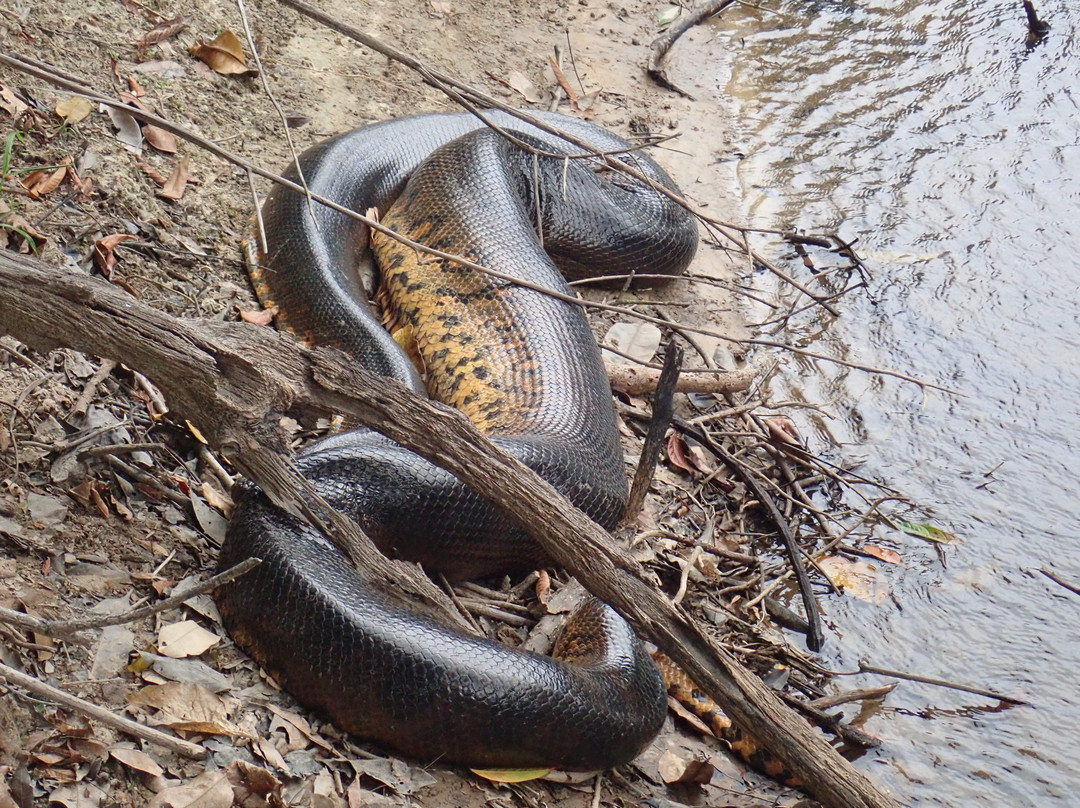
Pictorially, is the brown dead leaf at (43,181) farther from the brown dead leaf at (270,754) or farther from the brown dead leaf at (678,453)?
the brown dead leaf at (678,453)

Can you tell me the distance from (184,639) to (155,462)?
32.0 inches

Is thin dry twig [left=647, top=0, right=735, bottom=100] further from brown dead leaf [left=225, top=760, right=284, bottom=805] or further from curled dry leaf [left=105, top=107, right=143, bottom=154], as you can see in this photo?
brown dead leaf [left=225, top=760, right=284, bottom=805]

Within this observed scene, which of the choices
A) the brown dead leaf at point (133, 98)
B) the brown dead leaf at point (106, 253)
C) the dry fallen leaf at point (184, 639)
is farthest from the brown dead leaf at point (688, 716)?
the brown dead leaf at point (133, 98)

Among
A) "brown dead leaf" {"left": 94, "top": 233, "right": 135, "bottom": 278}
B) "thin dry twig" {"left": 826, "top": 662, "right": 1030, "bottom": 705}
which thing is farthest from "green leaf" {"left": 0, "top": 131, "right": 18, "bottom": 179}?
"thin dry twig" {"left": 826, "top": 662, "right": 1030, "bottom": 705}

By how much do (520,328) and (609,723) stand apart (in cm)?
270

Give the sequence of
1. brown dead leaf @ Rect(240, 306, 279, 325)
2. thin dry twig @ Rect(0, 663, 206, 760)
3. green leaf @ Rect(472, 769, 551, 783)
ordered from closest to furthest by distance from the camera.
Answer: thin dry twig @ Rect(0, 663, 206, 760)
green leaf @ Rect(472, 769, 551, 783)
brown dead leaf @ Rect(240, 306, 279, 325)

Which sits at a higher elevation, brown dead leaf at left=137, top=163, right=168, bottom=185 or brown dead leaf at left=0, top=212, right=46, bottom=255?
brown dead leaf at left=137, top=163, right=168, bottom=185

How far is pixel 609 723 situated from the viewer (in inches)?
138

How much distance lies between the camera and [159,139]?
5.66 m

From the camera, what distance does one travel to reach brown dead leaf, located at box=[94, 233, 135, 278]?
4594 mm

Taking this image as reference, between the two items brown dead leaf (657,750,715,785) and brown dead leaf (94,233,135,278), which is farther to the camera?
brown dead leaf (94,233,135,278)

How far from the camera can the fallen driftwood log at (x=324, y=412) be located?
8.84 ft

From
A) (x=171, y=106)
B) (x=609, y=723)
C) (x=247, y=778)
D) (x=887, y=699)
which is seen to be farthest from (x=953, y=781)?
(x=171, y=106)

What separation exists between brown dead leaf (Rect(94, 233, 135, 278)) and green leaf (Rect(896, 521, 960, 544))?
4113mm
